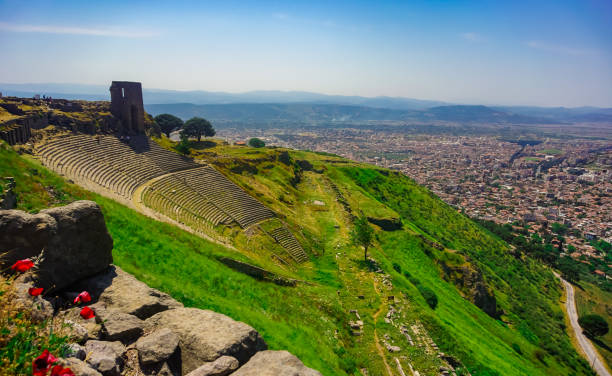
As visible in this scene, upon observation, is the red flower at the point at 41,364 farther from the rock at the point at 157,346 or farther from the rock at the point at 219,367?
the rock at the point at 219,367

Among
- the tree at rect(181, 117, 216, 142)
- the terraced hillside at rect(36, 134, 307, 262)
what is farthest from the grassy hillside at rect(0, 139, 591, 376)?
the tree at rect(181, 117, 216, 142)

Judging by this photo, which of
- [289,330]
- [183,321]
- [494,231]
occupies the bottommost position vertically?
[494,231]

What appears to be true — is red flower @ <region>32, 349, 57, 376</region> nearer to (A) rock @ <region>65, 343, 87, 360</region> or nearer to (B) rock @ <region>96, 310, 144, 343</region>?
(A) rock @ <region>65, 343, 87, 360</region>

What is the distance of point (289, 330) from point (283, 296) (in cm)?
519

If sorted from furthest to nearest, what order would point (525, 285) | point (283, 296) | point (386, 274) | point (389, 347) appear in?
point (525, 285)
point (386, 274)
point (283, 296)
point (389, 347)

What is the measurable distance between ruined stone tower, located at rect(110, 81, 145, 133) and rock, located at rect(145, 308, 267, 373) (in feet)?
136

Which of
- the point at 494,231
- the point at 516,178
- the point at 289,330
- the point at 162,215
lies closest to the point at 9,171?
the point at 162,215

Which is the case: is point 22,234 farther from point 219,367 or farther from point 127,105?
point 127,105

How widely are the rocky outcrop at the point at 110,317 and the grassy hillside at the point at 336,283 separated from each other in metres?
3.13

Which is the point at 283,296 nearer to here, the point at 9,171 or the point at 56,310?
the point at 56,310

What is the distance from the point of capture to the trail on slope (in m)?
44.2


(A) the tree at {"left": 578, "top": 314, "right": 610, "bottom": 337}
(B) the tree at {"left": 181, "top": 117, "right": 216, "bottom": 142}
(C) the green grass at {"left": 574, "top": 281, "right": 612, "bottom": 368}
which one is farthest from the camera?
(B) the tree at {"left": 181, "top": 117, "right": 216, "bottom": 142}

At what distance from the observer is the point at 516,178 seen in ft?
595

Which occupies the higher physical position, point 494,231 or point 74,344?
point 74,344
